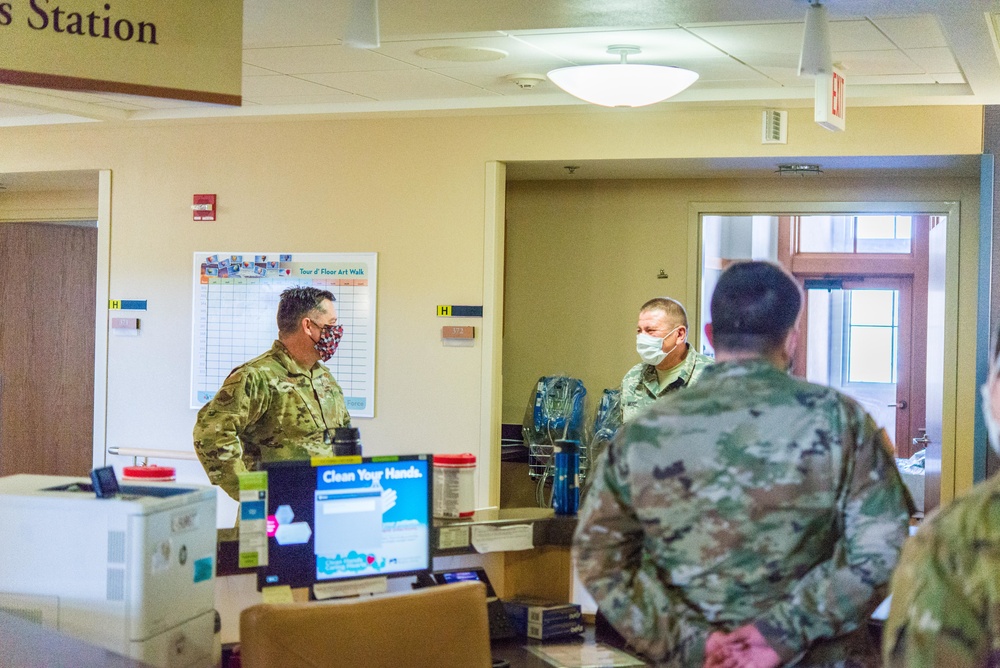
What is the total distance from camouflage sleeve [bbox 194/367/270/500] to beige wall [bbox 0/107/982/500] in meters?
2.14

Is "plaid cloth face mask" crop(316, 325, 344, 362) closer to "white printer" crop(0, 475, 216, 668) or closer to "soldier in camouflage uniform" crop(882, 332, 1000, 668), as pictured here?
"white printer" crop(0, 475, 216, 668)

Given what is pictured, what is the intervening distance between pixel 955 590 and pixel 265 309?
5.47 metres

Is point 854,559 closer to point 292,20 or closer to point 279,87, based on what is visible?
point 292,20

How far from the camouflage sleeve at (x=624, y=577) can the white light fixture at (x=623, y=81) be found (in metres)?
2.72

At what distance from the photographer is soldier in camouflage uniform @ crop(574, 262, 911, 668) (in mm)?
1952

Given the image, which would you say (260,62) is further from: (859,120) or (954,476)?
(954,476)

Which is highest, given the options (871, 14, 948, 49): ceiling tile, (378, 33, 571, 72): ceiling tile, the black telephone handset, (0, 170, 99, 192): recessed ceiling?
(378, 33, 571, 72): ceiling tile

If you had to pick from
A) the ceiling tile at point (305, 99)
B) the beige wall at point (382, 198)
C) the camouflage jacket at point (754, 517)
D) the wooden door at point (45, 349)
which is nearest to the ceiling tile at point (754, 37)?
the beige wall at point (382, 198)

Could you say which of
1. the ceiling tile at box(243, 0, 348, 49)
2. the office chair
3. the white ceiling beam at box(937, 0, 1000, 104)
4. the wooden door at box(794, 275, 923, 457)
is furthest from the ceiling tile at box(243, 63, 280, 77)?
the wooden door at box(794, 275, 923, 457)

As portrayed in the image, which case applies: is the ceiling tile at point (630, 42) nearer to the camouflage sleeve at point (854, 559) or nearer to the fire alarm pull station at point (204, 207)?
the fire alarm pull station at point (204, 207)

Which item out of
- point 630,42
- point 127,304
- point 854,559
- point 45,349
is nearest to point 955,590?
point 854,559

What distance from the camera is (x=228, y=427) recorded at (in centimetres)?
390

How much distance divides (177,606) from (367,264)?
3.96 meters

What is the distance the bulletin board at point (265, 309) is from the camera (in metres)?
6.18
